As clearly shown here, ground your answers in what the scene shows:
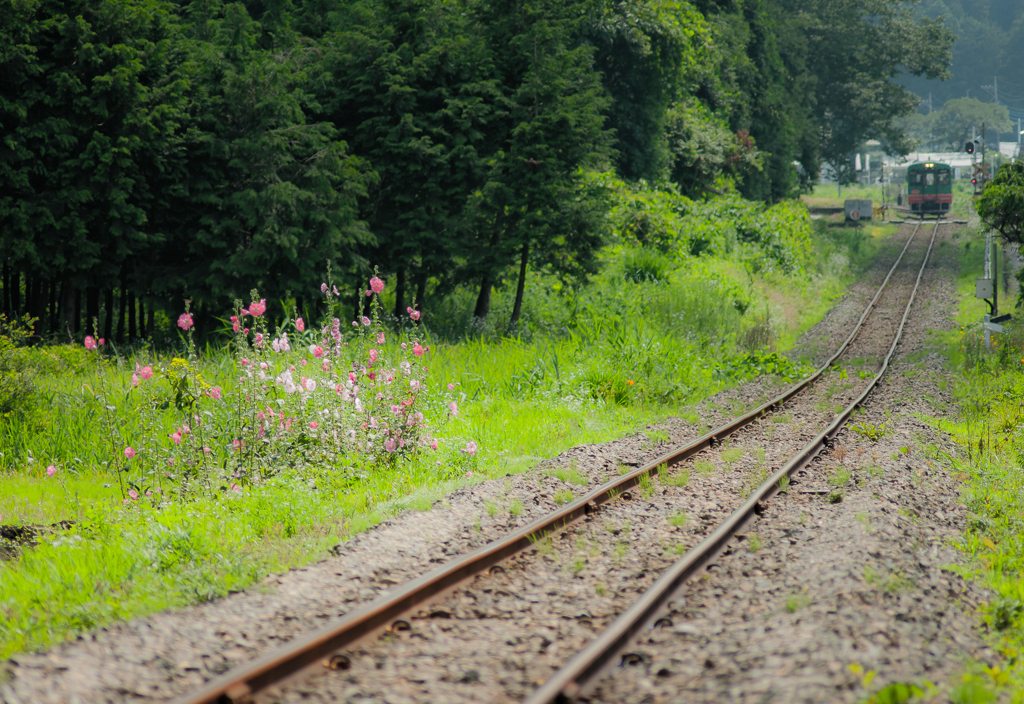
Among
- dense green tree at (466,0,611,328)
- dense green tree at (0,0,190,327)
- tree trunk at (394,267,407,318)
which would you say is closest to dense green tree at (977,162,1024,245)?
dense green tree at (466,0,611,328)

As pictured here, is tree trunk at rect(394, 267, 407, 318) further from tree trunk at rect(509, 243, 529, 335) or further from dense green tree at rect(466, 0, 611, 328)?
tree trunk at rect(509, 243, 529, 335)

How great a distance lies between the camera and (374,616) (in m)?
4.81

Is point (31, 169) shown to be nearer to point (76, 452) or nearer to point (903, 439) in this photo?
point (76, 452)

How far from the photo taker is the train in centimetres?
5180

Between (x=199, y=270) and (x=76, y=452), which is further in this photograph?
(x=199, y=270)

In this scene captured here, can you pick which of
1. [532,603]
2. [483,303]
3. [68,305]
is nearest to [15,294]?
[68,305]

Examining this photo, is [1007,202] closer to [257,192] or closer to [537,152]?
[537,152]

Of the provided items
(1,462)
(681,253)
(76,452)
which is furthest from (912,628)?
(681,253)

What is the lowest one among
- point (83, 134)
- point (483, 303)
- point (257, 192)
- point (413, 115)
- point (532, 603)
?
point (532, 603)

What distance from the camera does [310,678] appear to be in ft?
13.8

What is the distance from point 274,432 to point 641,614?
4.97m

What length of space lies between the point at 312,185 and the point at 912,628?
49.9 feet

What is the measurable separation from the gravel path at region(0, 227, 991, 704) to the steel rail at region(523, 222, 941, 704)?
143 mm

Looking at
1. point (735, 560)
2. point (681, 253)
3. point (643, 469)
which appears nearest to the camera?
point (735, 560)
